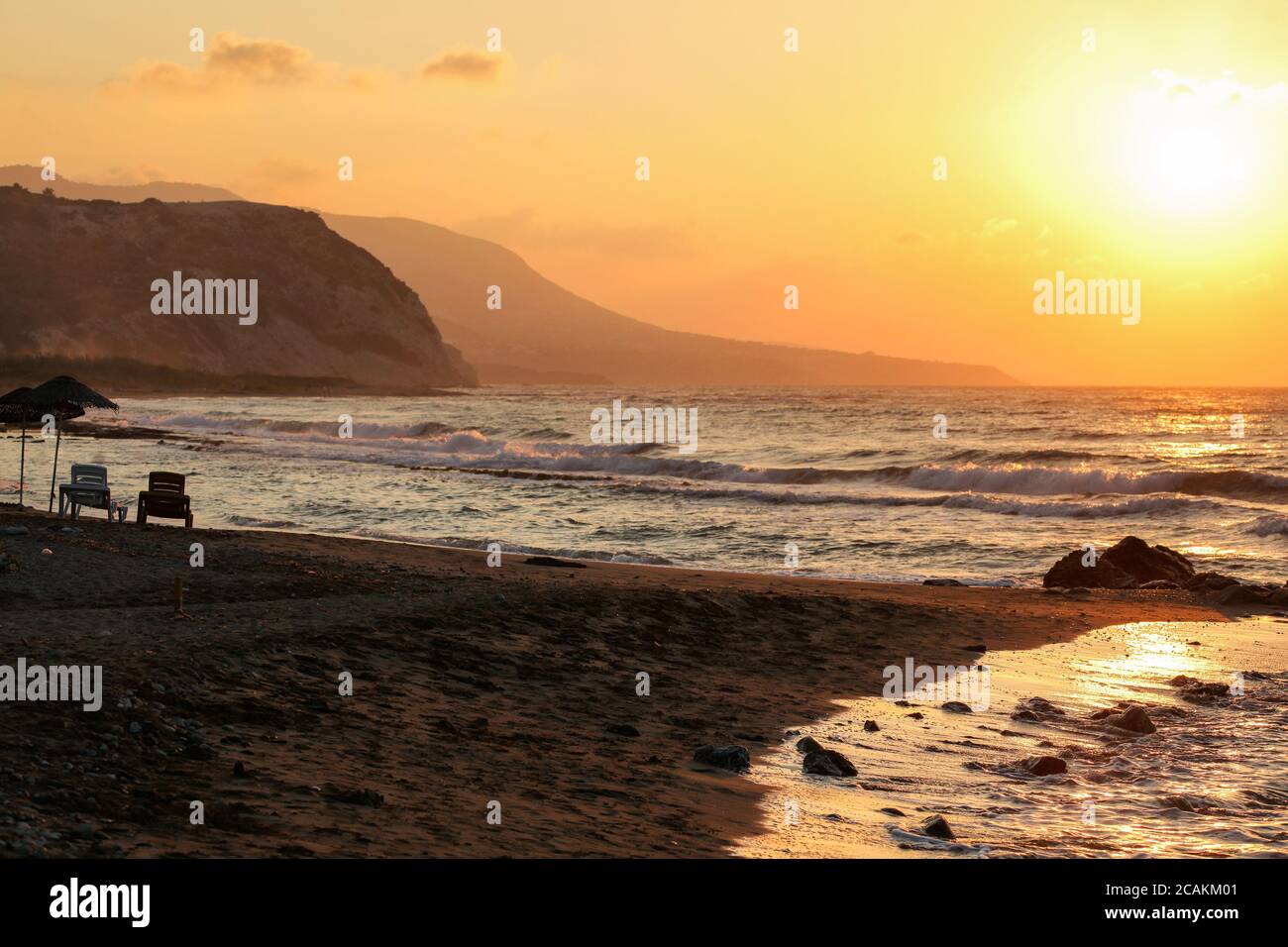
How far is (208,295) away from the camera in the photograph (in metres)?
181

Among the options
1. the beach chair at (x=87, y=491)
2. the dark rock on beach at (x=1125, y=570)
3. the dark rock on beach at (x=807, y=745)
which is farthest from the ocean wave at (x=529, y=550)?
the dark rock on beach at (x=807, y=745)

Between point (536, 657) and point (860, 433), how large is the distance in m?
59.6

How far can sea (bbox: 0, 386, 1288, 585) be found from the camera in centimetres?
2388

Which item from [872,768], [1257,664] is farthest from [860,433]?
[872,768]

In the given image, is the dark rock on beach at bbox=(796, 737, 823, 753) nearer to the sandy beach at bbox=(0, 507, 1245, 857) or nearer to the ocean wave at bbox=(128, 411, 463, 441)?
the sandy beach at bbox=(0, 507, 1245, 857)

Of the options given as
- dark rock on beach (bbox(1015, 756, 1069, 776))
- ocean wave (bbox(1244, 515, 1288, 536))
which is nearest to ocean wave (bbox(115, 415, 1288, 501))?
ocean wave (bbox(1244, 515, 1288, 536))

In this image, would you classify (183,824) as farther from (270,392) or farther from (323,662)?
(270,392)

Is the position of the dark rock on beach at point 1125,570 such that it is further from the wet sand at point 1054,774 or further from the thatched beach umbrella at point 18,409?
the thatched beach umbrella at point 18,409

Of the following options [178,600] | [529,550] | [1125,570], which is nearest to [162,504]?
[529,550]

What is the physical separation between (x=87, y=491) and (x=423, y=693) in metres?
14.5

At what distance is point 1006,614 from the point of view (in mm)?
15945

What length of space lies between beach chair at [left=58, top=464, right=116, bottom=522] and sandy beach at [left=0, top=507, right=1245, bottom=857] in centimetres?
382

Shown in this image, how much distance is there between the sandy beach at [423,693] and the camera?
6250 mm

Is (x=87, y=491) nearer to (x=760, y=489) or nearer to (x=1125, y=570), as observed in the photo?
(x=1125, y=570)
